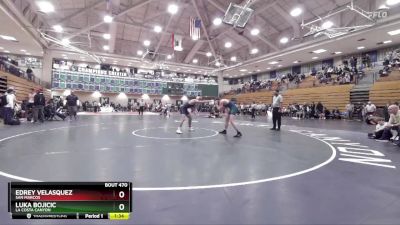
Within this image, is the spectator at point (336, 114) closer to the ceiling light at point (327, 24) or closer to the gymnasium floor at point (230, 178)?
the ceiling light at point (327, 24)

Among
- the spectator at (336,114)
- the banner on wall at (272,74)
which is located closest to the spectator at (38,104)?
the spectator at (336,114)

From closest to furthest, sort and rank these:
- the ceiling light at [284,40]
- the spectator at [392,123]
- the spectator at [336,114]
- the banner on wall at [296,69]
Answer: the spectator at [392,123]
the spectator at [336,114]
the ceiling light at [284,40]
the banner on wall at [296,69]

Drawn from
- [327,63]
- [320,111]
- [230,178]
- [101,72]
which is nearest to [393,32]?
[320,111]

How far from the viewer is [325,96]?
24234 millimetres

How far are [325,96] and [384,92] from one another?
17.5 ft

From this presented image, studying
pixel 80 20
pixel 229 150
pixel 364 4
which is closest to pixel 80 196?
pixel 229 150

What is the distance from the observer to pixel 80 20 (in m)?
25.1

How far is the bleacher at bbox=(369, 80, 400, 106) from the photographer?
18453 millimetres

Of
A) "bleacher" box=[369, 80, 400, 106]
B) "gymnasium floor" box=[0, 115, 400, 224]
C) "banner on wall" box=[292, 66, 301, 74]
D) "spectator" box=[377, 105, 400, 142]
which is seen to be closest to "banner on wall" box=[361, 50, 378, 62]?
"bleacher" box=[369, 80, 400, 106]

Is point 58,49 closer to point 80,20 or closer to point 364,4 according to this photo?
point 80,20

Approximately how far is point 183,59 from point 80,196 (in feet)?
118
